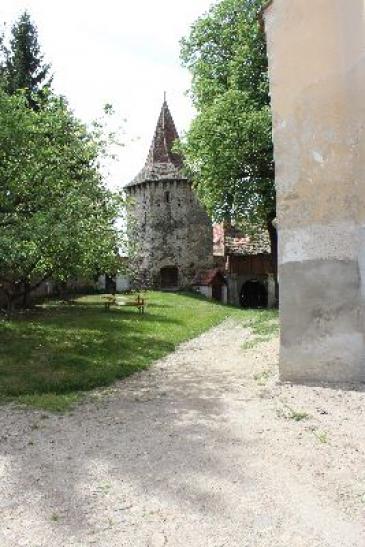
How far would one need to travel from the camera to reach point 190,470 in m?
5.61

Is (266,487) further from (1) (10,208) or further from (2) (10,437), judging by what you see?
(1) (10,208)

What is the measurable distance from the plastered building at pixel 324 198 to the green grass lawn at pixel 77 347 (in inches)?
166

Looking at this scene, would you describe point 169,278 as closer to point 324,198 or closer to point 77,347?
point 77,347

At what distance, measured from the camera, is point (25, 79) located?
3000cm

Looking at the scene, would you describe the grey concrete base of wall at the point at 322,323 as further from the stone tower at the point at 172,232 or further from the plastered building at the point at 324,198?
the stone tower at the point at 172,232

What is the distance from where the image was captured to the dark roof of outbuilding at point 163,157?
138ft

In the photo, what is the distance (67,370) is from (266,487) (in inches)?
281

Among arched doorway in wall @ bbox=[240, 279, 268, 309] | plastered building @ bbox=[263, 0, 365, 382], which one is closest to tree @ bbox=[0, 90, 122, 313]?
plastered building @ bbox=[263, 0, 365, 382]

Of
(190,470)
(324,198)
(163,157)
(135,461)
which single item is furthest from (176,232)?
(190,470)

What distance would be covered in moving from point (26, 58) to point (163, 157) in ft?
50.4

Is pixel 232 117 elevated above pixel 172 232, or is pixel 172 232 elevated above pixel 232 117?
pixel 232 117

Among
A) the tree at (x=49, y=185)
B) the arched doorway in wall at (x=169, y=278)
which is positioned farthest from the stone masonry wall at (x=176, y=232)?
the tree at (x=49, y=185)

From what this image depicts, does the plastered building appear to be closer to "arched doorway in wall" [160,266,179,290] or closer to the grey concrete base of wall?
the grey concrete base of wall

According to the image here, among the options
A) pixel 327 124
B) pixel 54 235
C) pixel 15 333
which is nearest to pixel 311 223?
pixel 327 124
